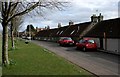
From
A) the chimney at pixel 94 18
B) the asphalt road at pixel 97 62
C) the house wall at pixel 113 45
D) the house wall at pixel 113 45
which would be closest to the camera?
the asphalt road at pixel 97 62

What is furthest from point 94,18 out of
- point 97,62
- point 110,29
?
point 97,62

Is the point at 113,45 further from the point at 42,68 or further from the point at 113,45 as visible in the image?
the point at 42,68

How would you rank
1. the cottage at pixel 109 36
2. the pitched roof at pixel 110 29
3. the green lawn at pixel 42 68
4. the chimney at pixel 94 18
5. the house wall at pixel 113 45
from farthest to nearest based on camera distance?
1. the chimney at pixel 94 18
2. the pitched roof at pixel 110 29
3. the cottage at pixel 109 36
4. the house wall at pixel 113 45
5. the green lawn at pixel 42 68

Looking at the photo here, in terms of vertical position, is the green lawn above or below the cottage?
below

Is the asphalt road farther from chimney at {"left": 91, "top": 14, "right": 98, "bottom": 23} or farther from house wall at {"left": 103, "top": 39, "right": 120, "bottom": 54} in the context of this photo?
chimney at {"left": 91, "top": 14, "right": 98, "bottom": 23}

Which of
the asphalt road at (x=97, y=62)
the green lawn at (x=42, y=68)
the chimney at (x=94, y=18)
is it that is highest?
the chimney at (x=94, y=18)

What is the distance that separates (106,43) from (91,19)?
15783mm

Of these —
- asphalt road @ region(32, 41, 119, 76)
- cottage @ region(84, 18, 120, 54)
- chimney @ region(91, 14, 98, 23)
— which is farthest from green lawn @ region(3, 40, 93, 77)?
chimney @ region(91, 14, 98, 23)

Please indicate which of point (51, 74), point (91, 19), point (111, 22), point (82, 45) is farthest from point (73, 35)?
point (51, 74)

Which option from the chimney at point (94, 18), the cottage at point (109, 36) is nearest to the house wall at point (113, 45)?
the cottage at point (109, 36)

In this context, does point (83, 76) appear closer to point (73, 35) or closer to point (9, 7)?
point (9, 7)

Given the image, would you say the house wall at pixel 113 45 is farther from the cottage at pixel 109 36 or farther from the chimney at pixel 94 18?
the chimney at pixel 94 18

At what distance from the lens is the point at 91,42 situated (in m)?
33.9

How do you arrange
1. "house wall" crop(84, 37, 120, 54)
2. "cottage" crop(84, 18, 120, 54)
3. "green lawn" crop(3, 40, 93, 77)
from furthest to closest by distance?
1. "cottage" crop(84, 18, 120, 54)
2. "house wall" crop(84, 37, 120, 54)
3. "green lawn" crop(3, 40, 93, 77)
